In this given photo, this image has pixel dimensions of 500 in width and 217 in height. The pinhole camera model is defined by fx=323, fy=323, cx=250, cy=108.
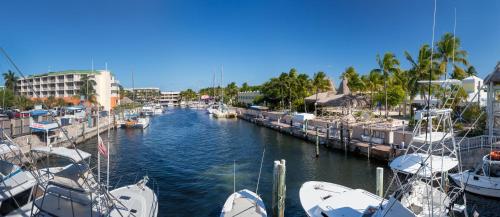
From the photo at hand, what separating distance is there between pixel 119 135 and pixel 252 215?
2023 inches

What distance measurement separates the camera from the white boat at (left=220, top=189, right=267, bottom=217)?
17.8 metres

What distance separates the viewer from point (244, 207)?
18578 mm

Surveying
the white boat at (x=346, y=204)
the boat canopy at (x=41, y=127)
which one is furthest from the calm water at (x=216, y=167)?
the boat canopy at (x=41, y=127)

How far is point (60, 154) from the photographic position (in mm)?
14883

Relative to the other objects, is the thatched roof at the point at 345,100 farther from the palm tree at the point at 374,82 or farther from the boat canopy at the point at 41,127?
the boat canopy at the point at 41,127

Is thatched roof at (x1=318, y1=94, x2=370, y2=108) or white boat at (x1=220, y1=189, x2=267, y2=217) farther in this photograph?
thatched roof at (x1=318, y1=94, x2=370, y2=108)

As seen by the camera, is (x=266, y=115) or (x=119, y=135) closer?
(x=119, y=135)

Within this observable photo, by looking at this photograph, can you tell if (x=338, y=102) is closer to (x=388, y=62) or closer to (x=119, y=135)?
(x=388, y=62)

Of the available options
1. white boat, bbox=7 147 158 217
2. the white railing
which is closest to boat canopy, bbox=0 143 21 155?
white boat, bbox=7 147 158 217

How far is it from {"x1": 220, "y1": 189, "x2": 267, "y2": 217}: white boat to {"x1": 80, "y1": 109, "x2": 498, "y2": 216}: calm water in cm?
294

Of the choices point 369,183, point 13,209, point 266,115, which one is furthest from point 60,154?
point 266,115

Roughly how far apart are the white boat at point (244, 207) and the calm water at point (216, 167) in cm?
294

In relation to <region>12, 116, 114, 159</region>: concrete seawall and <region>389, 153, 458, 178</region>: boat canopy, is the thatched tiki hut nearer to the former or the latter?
<region>12, 116, 114, 159</region>: concrete seawall

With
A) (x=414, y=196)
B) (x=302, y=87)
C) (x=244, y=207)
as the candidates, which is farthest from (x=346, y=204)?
(x=302, y=87)
